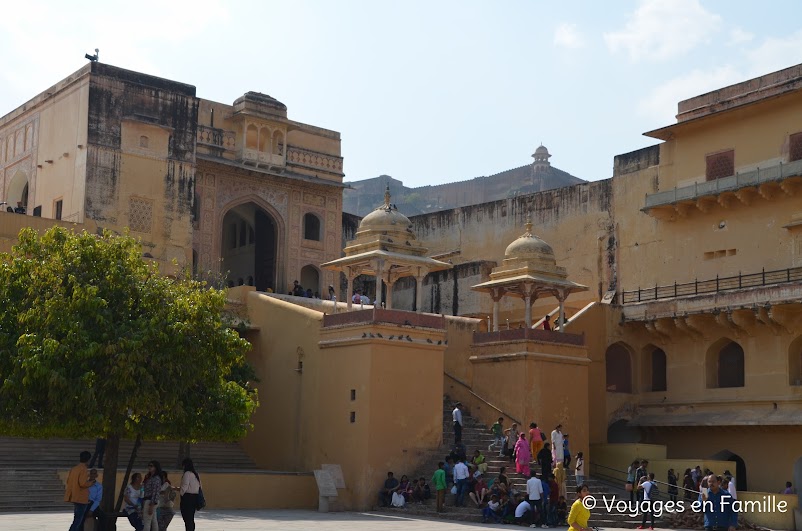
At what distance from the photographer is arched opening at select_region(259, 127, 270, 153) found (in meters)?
33.5

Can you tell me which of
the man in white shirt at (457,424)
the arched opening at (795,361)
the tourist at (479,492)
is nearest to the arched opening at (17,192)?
the man in white shirt at (457,424)

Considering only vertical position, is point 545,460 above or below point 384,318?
below

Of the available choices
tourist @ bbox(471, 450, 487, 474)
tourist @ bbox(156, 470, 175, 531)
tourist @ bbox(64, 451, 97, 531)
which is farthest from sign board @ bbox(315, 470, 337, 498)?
tourist @ bbox(64, 451, 97, 531)

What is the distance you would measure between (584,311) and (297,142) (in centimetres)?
1085

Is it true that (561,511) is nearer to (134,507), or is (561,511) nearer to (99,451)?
(134,507)

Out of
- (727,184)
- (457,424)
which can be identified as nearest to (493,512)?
(457,424)

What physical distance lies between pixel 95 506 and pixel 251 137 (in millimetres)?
19694

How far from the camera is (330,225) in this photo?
34.9 m

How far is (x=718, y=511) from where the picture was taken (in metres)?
16.5

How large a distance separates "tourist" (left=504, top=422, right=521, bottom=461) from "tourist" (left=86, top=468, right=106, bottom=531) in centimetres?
Result: 924

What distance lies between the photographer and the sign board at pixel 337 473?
22.0m

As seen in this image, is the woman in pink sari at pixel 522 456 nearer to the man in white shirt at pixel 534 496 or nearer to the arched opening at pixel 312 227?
the man in white shirt at pixel 534 496

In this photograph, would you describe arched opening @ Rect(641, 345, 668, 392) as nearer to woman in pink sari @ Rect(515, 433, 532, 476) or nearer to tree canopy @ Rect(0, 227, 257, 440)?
woman in pink sari @ Rect(515, 433, 532, 476)

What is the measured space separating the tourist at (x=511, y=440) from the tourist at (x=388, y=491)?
2239 millimetres
